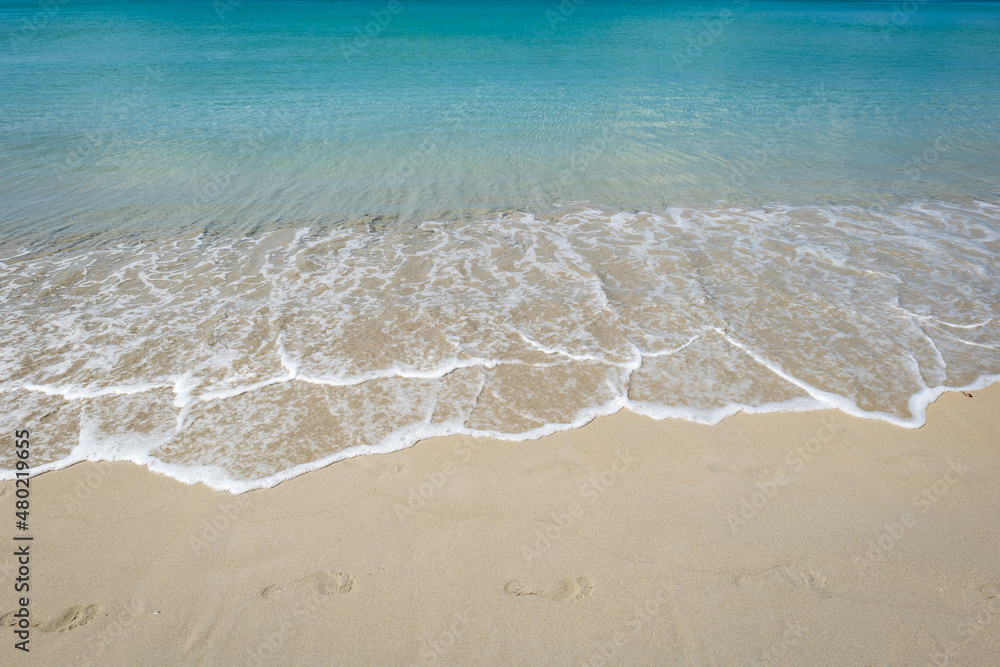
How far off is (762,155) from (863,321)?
8366mm

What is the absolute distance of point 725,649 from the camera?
9.63 ft

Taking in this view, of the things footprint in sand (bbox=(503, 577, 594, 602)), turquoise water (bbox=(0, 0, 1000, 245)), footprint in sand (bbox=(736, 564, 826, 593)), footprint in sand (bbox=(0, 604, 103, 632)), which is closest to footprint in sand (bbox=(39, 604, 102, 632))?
footprint in sand (bbox=(0, 604, 103, 632))

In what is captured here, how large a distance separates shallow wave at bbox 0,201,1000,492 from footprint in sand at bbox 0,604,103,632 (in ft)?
3.54

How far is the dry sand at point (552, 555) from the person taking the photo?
2.96 m

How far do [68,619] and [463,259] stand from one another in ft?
18.8

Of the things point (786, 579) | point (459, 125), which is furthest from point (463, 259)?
point (459, 125)

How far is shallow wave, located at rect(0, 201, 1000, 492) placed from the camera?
456cm

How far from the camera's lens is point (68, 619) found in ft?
10.0

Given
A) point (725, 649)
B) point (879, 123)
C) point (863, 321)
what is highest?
point (725, 649)

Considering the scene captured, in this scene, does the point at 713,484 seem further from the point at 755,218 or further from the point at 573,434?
the point at 755,218

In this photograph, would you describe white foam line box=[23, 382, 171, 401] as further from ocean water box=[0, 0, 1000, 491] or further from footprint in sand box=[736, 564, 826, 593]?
footprint in sand box=[736, 564, 826, 593]

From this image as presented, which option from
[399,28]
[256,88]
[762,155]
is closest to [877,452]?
[762,155]

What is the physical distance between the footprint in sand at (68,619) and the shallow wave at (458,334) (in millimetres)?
1078

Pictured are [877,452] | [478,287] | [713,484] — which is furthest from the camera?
[478,287]
